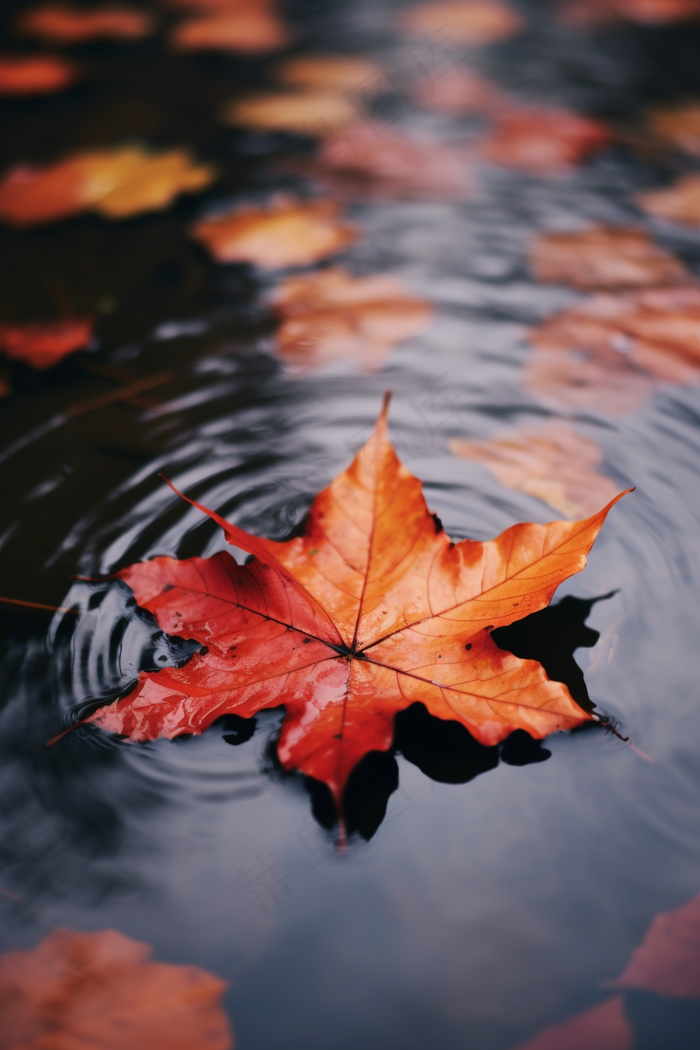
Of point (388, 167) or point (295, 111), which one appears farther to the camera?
point (295, 111)

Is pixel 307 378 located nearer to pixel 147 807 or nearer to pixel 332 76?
pixel 147 807

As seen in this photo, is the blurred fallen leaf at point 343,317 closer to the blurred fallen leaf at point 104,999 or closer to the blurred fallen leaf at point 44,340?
the blurred fallen leaf at point 44,340

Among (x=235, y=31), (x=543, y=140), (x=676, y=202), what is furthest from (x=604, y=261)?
(x=235, y=31)

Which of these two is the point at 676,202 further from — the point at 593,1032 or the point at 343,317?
the point at 593,1032

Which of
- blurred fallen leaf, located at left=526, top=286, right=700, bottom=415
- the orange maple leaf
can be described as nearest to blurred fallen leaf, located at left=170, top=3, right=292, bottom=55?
blurred fallen leaf, located at left=526, top=286, right=700, bottom=415

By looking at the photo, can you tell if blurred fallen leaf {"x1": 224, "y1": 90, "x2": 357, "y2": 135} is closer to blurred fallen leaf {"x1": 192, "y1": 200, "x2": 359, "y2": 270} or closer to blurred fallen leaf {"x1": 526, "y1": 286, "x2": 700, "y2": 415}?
blurred fallen leaf {"x1": 192, "y1": 200, "x2": 359, "y2": 270}

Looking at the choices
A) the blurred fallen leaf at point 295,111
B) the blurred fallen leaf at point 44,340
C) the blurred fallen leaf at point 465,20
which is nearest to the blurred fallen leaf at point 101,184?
the blurred fallen leaf at point 295,111

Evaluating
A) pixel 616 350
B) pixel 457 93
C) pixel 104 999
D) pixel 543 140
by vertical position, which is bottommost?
pixel 104 999
